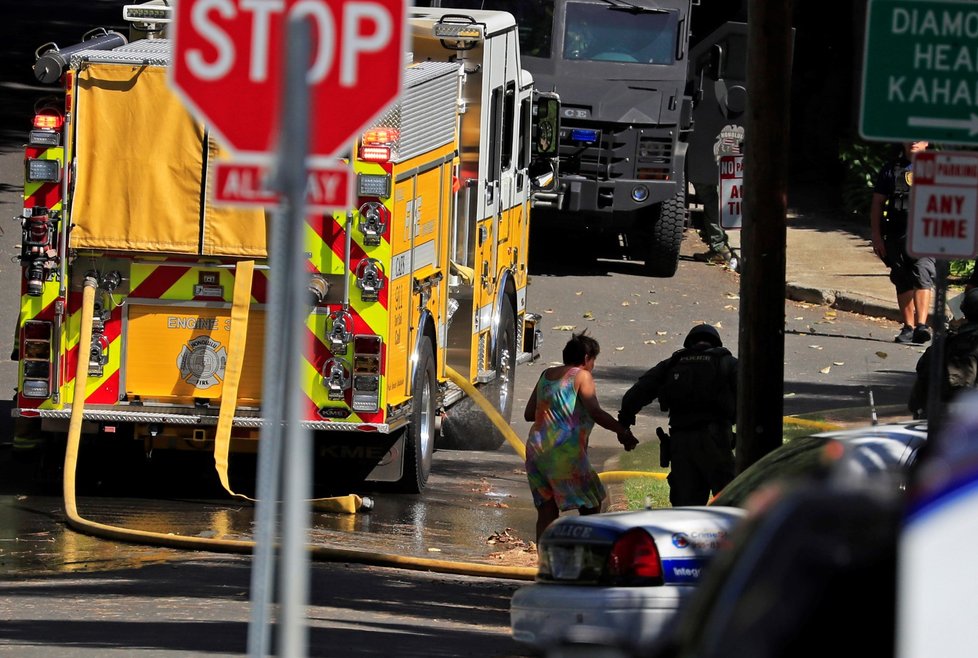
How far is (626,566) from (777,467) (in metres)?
1.01

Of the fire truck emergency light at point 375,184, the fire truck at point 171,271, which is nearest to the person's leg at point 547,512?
the fire truck at point 171,271

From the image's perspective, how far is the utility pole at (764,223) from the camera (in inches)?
333

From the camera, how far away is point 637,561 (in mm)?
6133

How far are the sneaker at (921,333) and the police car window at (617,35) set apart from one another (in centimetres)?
483

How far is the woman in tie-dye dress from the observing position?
953 centimetres

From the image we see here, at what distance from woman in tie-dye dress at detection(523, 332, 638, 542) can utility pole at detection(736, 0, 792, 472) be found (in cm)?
104

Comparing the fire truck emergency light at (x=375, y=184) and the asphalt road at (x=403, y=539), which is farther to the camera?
the fire truck emergency light at (x=375, y=184)

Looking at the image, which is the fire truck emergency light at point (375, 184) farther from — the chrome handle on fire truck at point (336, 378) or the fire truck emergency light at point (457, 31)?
the fire truck emergency light at point (457, 31)

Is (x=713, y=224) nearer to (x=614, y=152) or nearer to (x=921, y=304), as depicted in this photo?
(x=614, y=152)

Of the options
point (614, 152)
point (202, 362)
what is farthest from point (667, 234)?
point (202, 362)

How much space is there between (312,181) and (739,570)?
274 centimetres

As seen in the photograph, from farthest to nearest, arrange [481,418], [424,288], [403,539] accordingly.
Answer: [481,418], [424,288], [403,539]

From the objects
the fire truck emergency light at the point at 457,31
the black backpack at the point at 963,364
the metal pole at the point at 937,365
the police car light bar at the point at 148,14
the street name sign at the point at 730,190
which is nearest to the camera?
the metal pole at the point at 937,365

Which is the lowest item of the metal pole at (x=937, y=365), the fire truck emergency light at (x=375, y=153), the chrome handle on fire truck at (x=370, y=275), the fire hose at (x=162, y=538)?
the fire hose at (x=162, y=538)
